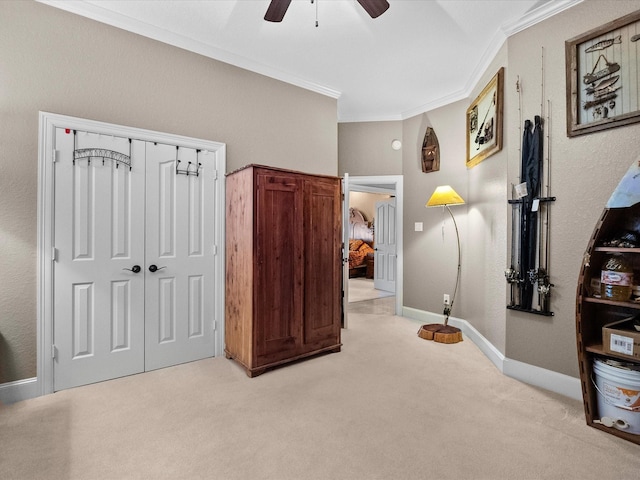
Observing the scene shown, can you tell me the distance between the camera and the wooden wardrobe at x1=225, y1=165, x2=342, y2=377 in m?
2.86

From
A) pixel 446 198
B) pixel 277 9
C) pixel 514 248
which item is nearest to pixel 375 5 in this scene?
pixel 277 9

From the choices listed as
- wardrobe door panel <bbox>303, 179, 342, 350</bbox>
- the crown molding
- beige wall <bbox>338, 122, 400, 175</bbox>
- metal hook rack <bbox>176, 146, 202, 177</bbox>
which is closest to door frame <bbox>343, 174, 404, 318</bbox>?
beige wall <bbox>338, 122, 400, 175</bbox>

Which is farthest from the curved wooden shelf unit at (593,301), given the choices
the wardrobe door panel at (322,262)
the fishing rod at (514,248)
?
the wardrobe door panel at (322,262)

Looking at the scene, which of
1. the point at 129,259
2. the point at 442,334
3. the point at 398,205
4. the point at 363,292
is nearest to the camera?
the point at 129,259

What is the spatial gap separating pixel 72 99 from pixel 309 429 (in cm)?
292

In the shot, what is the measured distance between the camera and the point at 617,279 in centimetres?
202

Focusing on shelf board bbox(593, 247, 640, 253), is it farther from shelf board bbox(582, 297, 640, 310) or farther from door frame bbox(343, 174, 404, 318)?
door frame bbox(343, 174, 404, 318)

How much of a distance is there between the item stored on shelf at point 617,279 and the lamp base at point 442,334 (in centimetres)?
179

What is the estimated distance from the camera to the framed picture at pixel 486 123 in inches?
120

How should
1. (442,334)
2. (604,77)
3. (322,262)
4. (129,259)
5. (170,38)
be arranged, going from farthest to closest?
(442,334)
(322,262)
(170,38)
(129,259)
(604,77)

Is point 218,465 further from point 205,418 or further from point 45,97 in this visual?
point 45,97

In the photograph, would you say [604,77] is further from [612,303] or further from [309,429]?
[309,429]

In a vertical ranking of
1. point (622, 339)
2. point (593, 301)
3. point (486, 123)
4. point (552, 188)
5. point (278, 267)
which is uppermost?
point (486, 123)

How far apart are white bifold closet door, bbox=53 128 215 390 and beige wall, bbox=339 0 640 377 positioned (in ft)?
8.80
